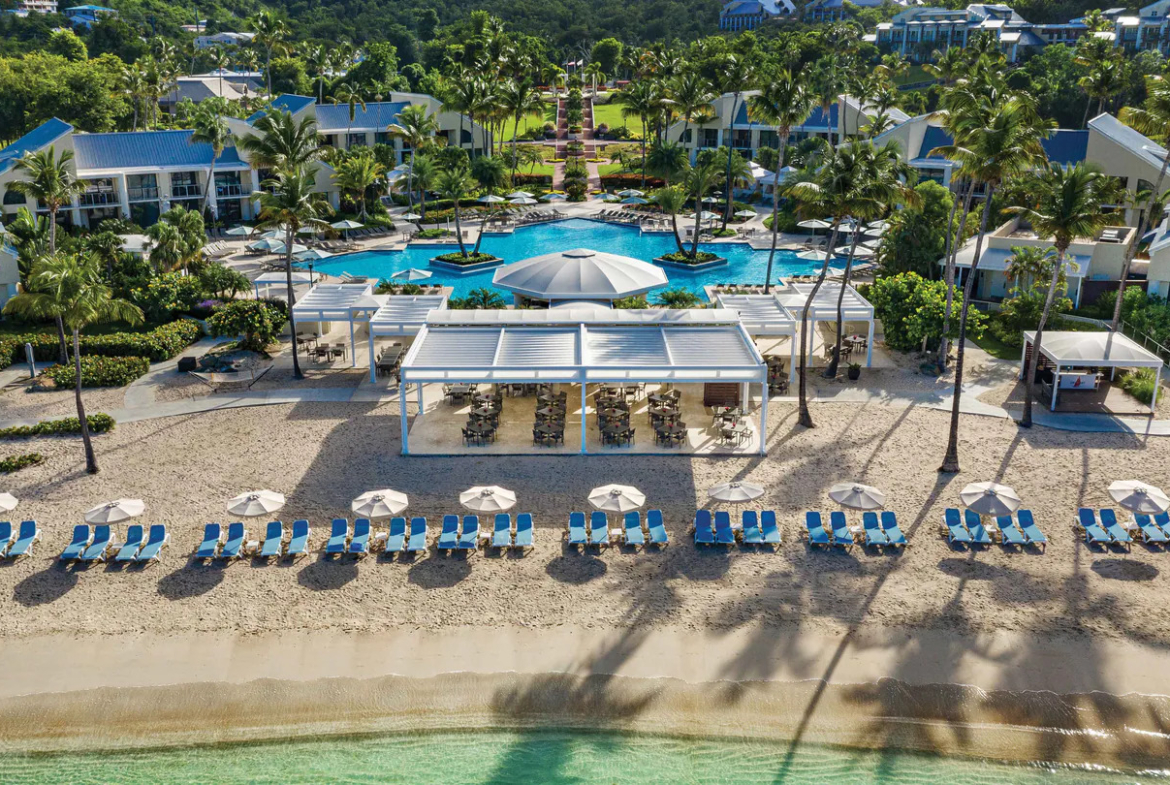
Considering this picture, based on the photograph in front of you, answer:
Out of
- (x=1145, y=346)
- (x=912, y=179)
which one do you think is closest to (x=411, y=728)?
(x=912, y=179)

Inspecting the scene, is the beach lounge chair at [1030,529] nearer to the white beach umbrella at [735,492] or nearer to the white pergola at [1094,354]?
the white beach umbrella at [735,492]

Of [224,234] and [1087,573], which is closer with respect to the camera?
[1087,573]

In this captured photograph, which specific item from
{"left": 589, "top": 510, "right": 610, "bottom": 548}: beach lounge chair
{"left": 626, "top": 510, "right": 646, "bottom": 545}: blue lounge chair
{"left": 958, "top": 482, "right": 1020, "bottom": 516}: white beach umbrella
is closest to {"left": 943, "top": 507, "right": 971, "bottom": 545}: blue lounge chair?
{"left": 958, "top": 482, "right": 1020, "bottom": 516}: white beach umbrella

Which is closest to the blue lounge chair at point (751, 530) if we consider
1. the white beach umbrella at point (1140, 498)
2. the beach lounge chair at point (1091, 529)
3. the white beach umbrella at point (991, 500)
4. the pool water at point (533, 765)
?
the white beach umbrella at point (991, 500)

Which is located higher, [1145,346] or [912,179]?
[912,179]

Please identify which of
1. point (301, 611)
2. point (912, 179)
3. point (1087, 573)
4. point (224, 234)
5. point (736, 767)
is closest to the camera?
point (736, 767)

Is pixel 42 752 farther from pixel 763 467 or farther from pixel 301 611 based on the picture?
pixel 763 467

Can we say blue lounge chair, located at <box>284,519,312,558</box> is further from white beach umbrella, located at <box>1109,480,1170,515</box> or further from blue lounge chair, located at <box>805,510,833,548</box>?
white beach umbrella, located at <box>1109,480,1170,515</box>

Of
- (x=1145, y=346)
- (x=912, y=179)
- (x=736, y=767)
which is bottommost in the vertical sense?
(x=736, y=767)
